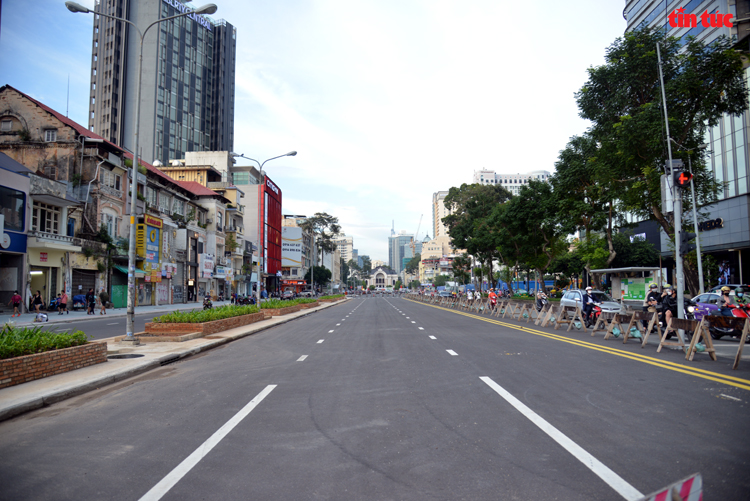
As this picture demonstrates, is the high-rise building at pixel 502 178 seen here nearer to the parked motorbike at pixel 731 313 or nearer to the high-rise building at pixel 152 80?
the high-rise building at pixel 152 80

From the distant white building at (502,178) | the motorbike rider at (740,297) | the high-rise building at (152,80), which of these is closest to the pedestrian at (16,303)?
the motorbike rider at (740,297)

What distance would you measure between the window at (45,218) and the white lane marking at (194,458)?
34.5 m

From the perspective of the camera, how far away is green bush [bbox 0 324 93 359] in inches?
324

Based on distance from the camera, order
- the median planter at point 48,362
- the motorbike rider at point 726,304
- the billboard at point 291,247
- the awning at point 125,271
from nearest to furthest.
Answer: the median planter at point 48,362, the motorbike rider at point 726,304, the awning at point 125,271, the billboard at point 291,247

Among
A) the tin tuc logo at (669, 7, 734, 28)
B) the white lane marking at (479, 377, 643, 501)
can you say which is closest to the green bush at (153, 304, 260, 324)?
the white lane marking at (479, 377, 643, 501)

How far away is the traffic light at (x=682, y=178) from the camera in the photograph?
15.7 metres

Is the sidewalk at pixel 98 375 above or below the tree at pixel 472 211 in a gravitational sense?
below

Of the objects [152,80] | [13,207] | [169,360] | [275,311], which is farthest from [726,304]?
[152,80]

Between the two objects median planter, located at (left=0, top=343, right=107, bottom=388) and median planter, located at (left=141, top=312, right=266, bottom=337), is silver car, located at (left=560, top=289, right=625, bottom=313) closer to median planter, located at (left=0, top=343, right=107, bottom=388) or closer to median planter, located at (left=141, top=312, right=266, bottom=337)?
median planter, located at (left=141, top=312, right=266, bottom=337)

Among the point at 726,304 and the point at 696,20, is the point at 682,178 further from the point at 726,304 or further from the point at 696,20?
the point at 696,20

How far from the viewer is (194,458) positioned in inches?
181

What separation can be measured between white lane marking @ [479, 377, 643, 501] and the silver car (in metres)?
16.4

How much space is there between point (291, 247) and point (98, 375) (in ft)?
339

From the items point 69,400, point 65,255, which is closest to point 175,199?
point 65,255
